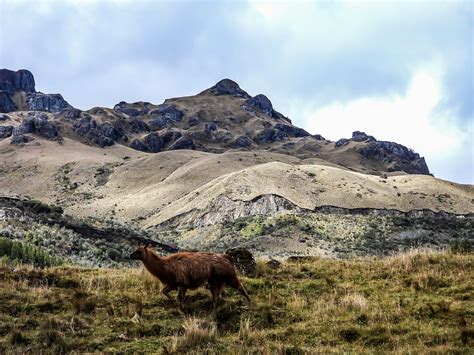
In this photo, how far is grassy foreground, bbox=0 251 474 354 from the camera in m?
8.38

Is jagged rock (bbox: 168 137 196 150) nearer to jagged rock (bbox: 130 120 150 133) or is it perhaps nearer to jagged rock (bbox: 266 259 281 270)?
jagged rock (bbox: 130 120 150 133)

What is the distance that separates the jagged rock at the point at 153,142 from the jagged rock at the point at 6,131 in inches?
1674

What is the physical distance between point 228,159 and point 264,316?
95.2 meters

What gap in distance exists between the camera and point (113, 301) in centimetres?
1086

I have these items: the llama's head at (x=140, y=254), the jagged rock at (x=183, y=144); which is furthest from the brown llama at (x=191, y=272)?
the jagged rock at (x=183, y=144)

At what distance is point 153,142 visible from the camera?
6516 inches

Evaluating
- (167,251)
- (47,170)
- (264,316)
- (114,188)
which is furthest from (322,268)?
(47,170)

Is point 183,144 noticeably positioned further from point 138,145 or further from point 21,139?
point 21,139

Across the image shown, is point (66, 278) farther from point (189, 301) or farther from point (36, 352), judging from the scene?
point (36, 352)

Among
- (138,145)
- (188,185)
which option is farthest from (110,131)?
(188,185)

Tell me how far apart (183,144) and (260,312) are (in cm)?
14851

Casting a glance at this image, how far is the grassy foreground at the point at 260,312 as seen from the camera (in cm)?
838

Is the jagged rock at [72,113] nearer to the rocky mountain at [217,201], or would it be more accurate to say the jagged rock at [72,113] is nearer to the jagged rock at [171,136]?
the rocky mountain at [217,201]

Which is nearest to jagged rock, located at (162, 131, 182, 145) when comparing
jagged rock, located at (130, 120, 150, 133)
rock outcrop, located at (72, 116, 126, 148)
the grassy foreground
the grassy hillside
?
rock outcrop, located at (72, 116, 126, 148)
